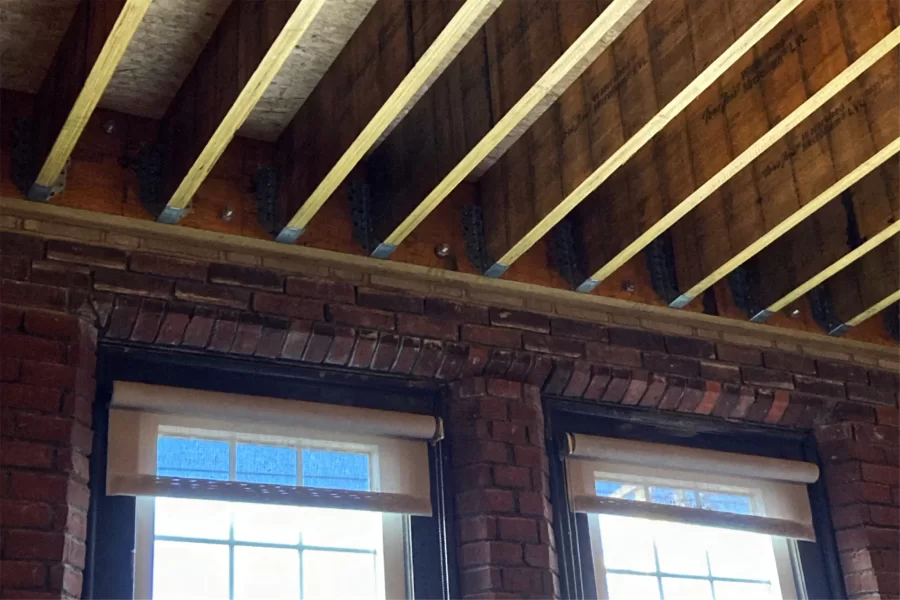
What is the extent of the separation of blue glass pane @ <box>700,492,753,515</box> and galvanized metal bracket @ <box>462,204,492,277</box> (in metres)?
1.09

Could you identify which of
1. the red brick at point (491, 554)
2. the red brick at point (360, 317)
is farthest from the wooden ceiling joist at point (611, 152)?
the red brick at point (491, 554)

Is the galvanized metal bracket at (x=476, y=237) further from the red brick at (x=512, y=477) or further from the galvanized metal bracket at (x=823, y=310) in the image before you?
the galvanized metal bracket at (x=823, y=310)

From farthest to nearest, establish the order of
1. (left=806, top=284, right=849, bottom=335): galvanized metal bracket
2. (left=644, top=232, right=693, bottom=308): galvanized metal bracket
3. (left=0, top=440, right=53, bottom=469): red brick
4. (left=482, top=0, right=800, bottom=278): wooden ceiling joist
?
(left=806, top=284, right=849, bottom=335): galvanized metal bracket
(left=644, top=232, right=693, bottom=308): galvanized metal bracket
(left=0, top=440, right=53, bottom=469): red brick
(left=482, top=0, right=800, bottom=278): wooden ceiling joist

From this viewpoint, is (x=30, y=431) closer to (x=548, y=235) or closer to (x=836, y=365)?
(x=548, y=235)

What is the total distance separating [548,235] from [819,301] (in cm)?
111

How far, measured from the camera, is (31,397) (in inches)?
111

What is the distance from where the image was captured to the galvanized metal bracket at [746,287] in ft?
13.0

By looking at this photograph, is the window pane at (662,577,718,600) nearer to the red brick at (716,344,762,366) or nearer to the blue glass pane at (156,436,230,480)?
the red brick at (716,344,762,366)

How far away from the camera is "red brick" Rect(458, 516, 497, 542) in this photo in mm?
3266

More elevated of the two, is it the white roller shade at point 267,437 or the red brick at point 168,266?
the red brick at point 168,266

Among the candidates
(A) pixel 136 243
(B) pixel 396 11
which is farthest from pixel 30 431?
(B) pixel 396 11

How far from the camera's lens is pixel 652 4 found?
2.94 metres

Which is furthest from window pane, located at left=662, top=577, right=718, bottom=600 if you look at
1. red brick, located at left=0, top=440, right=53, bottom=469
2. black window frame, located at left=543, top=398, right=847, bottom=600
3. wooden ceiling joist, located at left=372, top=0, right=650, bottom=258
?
red brick, located at left=0, top=440, right=53, bottom=469

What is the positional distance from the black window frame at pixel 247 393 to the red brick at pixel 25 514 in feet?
0.59
